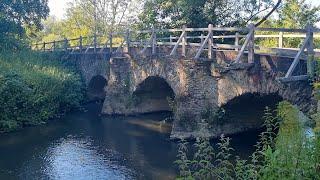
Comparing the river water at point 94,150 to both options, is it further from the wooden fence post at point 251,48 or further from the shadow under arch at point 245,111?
the wooden fence post at point 251,48

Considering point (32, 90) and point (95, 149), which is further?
point (32, 90)

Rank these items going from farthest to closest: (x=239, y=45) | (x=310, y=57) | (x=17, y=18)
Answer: (x=17, y=18)
(x=239, y=45)
(x=310, y=57)

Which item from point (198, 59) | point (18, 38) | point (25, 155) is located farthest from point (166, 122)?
point (18, 38)

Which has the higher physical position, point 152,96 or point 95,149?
point 152,96

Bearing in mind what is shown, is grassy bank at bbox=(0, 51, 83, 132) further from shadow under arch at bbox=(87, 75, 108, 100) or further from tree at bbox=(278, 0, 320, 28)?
tree at bbox=(278, 0, 320, 28)

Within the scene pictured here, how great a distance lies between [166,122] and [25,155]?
8.16 metres

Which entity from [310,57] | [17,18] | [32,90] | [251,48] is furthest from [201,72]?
[17,18]

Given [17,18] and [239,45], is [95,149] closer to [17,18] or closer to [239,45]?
[239,45]

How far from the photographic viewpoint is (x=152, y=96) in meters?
24.6

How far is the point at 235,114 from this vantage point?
1773 cm

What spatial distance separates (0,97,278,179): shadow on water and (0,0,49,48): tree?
1109cm

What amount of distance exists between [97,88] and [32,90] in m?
8.79

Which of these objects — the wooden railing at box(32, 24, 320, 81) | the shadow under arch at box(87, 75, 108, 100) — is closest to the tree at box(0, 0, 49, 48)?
the wooden railing at box(32, 24, 320, 81)

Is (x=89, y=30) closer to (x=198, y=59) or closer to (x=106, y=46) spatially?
(x=106, y=46)
